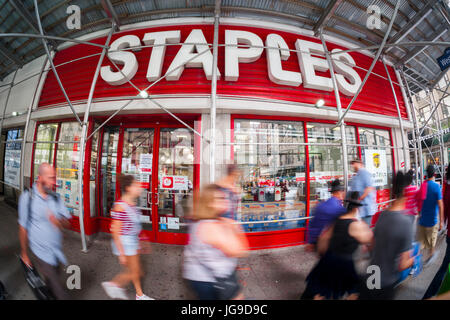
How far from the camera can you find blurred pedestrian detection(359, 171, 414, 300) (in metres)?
1.35

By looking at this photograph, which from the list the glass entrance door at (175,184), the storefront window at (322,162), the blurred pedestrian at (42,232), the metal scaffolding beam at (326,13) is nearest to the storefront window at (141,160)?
the glass entrance door at (175,184)

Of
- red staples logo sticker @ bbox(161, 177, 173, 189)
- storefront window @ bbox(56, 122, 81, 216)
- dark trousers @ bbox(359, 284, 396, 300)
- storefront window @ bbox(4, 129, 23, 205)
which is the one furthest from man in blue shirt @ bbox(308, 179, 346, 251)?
storefront window @ bbox(4, 129, 23, 205)

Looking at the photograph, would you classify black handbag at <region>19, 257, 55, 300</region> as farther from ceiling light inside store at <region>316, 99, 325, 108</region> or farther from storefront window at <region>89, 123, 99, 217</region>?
ceiling light inside store at <region>316, 99, 325, 108</region>

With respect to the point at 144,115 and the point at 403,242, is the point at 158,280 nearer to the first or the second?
the point at 403,242

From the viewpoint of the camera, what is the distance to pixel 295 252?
10.2ft

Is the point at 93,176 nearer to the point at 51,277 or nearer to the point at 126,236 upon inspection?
the point at 51,277

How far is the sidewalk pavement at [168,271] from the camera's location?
2029 millimetres

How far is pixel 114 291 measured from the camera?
78.4 inches

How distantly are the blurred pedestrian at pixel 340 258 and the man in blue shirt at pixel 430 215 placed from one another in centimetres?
263

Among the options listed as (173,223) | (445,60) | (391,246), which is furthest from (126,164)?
(445,60)

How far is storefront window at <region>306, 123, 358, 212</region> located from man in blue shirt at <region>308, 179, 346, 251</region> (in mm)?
1805

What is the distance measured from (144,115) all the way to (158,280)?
11.3 feet

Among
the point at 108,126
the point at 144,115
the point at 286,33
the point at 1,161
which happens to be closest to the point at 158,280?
the point at 144,115

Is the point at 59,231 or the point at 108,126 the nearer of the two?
the point at 59,231
